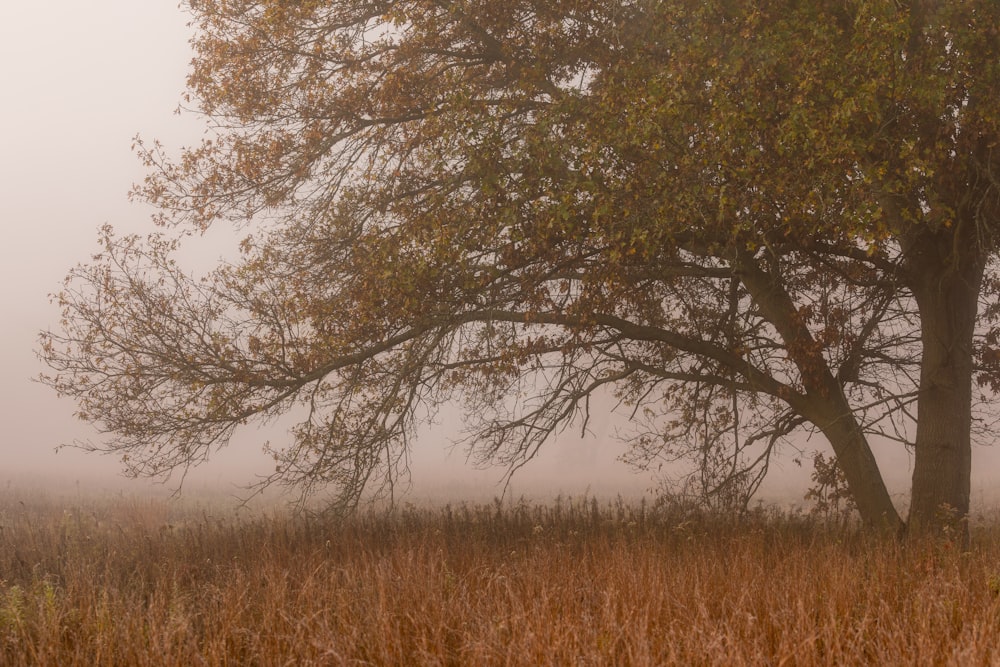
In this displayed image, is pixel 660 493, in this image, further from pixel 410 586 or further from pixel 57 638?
pixel 57 638

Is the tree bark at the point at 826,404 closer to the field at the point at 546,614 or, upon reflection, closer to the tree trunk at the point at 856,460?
the tree trunk at the point at 856,460

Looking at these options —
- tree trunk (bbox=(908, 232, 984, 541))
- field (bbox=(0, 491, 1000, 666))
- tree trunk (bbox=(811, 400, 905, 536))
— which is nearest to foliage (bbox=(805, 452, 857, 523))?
tree trunk (bbox=(811, 400, 905, 536))

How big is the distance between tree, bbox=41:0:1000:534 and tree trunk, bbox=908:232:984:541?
0.04 m

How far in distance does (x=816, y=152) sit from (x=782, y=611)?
466 centimetres

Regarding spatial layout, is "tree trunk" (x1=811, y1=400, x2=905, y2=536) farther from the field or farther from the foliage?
the field

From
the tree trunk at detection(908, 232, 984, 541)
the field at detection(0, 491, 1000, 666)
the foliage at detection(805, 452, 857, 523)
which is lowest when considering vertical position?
the field at detection(0, 491, 1000, 666)

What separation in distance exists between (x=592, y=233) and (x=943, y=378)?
17.6 ft

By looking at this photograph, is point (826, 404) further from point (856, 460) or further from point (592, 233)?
point (592, 233)

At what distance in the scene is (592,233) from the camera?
954cm

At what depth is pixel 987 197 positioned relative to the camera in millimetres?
9648

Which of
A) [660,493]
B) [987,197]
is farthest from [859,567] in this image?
[660,493]

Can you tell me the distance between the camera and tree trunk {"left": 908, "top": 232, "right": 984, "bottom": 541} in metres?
10.7

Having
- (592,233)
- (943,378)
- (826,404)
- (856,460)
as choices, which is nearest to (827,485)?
(856,460)

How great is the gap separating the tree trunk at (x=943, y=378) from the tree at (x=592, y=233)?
0.04 meters
